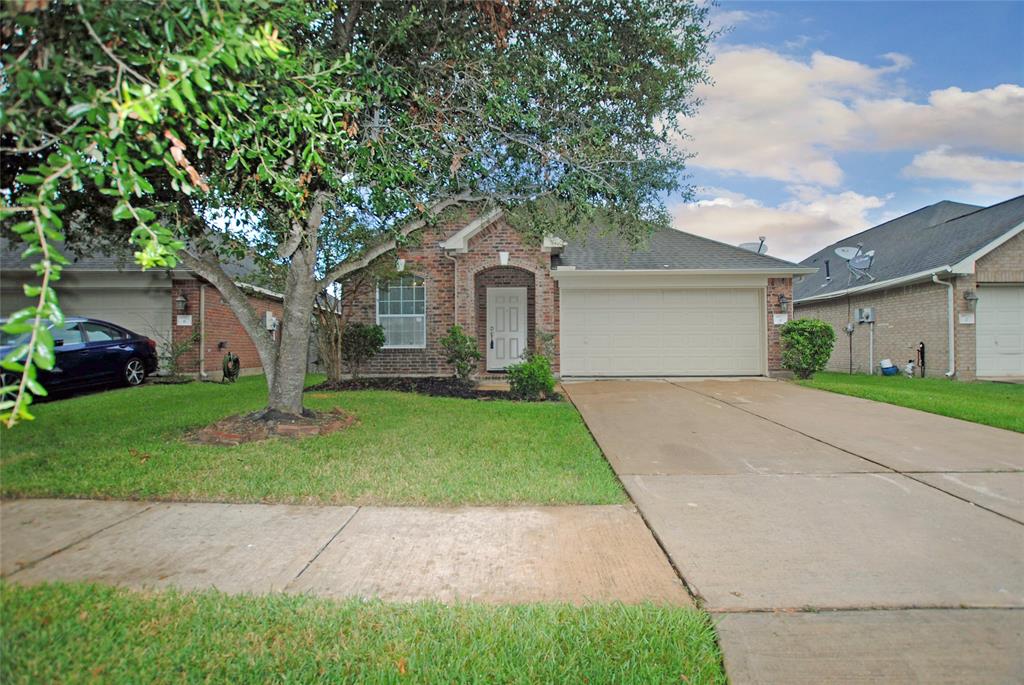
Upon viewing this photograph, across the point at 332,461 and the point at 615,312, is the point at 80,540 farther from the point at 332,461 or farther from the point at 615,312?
the point at 615,312

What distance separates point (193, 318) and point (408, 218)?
8790 millimetres

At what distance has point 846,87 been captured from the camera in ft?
26.0

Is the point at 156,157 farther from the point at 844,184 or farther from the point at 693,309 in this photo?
the point at 844,184

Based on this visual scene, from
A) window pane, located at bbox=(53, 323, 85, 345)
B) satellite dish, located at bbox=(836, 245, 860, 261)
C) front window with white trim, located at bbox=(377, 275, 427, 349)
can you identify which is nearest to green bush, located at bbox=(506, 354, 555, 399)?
front window with white trim, located at bbox=(377, 275, 427, 349)

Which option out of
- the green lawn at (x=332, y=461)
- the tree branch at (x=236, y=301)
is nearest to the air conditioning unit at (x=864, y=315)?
the green lawn at (x=332, y=461)

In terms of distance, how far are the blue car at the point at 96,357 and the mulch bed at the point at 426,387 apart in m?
3.70

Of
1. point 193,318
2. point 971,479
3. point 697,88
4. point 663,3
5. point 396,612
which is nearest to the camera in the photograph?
point 396,612

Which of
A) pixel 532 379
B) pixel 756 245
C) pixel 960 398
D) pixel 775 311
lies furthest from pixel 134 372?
pixel 756 245

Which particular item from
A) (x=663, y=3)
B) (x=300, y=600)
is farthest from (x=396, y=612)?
(x=663, y=3)

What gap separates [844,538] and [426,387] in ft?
27.8

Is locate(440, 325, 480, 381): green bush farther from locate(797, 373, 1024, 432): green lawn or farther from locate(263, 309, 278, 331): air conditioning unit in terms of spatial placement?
locate(797, 373, 1024, 432): green lawn

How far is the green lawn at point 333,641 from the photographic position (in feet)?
6.91

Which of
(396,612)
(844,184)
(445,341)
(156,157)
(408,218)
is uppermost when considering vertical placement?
(844,184)

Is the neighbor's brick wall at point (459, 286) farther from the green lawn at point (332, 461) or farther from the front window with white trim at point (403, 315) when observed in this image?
the green lawn at point (332, 461)
